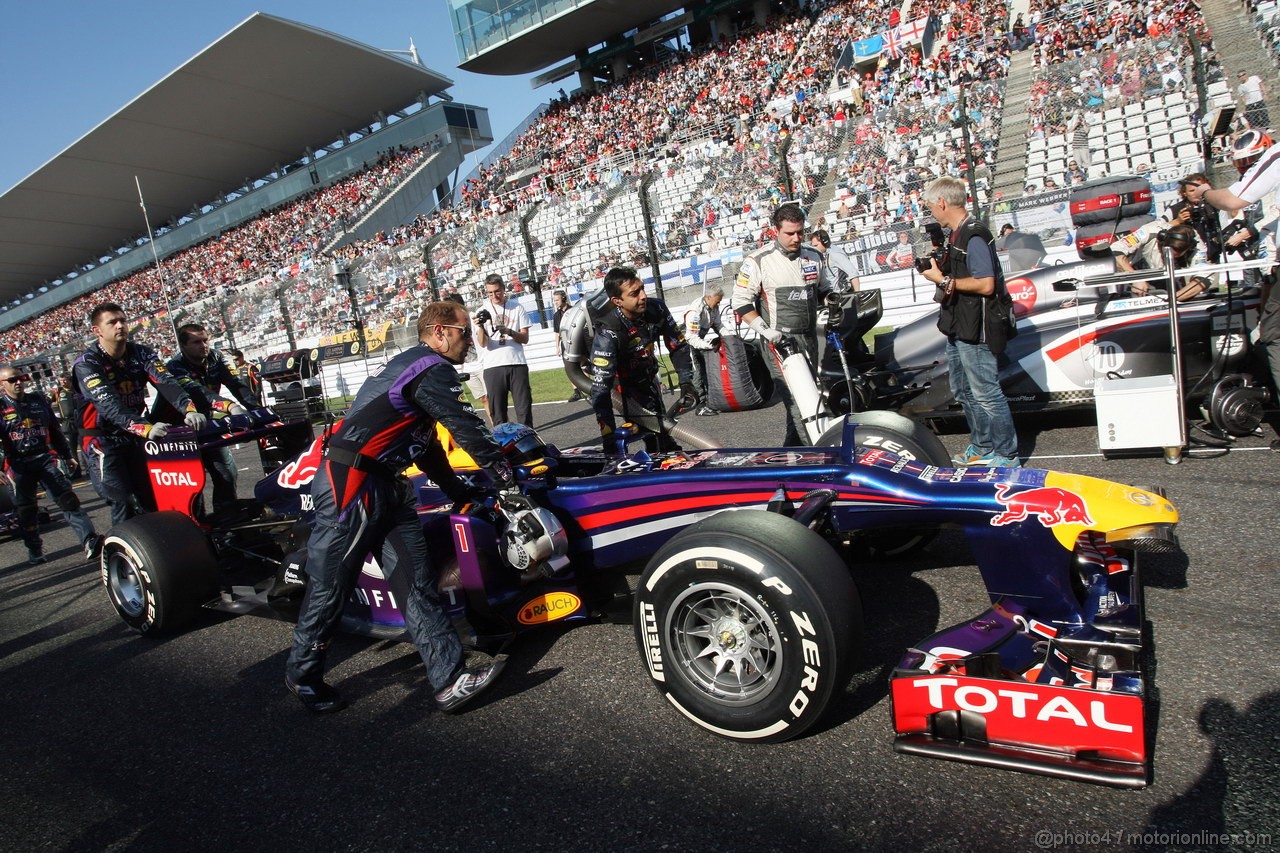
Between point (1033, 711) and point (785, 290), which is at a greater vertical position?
point (785, 290)

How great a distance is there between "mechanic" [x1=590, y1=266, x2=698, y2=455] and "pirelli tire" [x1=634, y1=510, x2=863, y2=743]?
2.19 m

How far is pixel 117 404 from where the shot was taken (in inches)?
207

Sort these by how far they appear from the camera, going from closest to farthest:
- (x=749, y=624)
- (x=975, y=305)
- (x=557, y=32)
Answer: (x=749, y=624), (x=975, y=305), (x=557, y=32)

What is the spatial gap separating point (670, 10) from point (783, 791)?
35144 millimetres

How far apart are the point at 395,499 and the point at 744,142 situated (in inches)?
651

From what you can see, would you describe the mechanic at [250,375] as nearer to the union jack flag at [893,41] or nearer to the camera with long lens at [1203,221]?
the camera with long lens at [1203,221]

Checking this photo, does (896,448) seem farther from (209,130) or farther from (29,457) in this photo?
(209,130)

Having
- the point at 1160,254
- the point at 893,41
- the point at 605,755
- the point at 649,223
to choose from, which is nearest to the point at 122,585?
the point at 605,755

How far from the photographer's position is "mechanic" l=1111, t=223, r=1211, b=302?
549 centimetres

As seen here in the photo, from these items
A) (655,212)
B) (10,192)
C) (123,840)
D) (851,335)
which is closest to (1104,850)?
(123,840)

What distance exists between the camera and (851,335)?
692 cm

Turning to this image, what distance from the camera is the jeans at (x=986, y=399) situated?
4.88 meters

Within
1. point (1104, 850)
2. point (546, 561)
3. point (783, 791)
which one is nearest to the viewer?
point (1104, 850)

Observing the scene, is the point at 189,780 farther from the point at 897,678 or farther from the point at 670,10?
the point at 670,10
